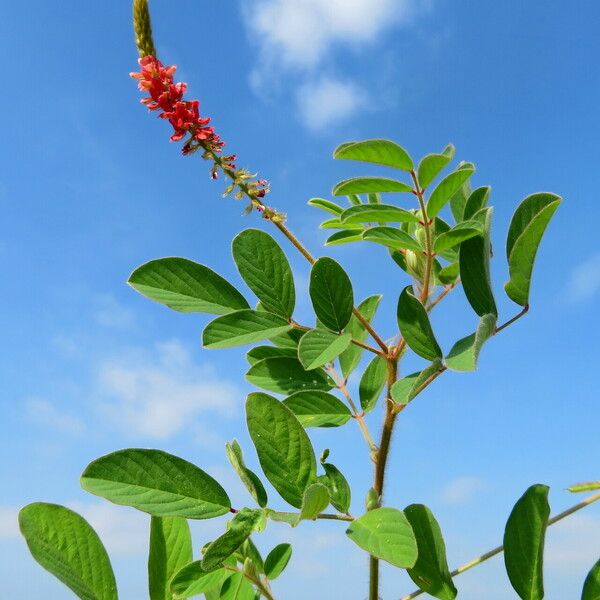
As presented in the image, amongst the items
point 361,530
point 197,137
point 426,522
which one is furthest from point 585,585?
point 197,137

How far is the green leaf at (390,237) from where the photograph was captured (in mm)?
1288

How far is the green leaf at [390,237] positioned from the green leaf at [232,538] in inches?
19.9

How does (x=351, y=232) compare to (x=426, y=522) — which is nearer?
(x=426, y=522)

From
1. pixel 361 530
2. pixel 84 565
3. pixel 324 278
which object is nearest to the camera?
pixel 361 530

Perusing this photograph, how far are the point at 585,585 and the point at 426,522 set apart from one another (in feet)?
0.82

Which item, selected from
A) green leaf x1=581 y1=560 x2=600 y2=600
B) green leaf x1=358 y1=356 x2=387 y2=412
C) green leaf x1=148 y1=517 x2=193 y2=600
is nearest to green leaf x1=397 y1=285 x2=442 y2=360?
green leaf x1=358 y1=356 x2=387 y2=412

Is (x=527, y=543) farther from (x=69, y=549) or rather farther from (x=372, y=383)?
(x=69, y=549)

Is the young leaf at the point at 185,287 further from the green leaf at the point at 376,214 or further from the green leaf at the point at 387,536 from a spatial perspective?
the green leaf at the point at 387,536

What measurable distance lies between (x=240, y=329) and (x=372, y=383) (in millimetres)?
288

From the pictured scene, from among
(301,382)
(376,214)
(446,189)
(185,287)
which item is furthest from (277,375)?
(446,189)

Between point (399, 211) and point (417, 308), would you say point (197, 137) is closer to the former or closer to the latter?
point (399, 211)

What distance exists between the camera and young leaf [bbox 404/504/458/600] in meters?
1.14

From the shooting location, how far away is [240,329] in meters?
1.33

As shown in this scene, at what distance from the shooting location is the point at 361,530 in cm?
105
